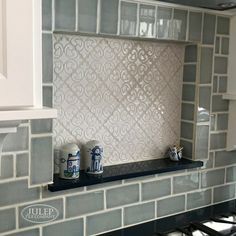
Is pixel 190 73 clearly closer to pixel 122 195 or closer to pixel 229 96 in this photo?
pixel 229 96

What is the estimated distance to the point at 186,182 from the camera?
59.2 inches

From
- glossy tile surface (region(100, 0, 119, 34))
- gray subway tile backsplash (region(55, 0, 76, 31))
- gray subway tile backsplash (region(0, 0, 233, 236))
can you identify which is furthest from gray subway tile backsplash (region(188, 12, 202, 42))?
gray subway tile backsplash (region(55, 0, 76, 31))

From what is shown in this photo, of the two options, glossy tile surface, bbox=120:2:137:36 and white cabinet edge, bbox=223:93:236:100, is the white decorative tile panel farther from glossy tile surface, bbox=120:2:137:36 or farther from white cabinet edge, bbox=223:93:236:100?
white cabinet edge, bbox=223:93:236:100

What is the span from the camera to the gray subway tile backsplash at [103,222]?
126 cm

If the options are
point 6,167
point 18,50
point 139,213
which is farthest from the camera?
point 139,213

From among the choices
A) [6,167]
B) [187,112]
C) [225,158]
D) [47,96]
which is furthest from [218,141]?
[6,167]

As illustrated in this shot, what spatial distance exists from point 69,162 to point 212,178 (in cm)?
74

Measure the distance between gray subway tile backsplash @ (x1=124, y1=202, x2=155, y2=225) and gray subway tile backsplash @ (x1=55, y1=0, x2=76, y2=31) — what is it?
0.73 meters

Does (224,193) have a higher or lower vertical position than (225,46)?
lower

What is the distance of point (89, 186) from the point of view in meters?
1.24

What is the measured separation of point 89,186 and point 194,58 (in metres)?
0.71

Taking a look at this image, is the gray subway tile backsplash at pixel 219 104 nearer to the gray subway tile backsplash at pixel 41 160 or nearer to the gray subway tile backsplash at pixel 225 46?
the gray subway tile backsplash at pixel 225 46

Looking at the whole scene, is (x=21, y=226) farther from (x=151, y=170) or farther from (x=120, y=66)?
(x=120, y=66)

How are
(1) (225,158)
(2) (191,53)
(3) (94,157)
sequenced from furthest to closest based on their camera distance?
(1) (225,158) < (2) (191,53) < (3) (94,157)
